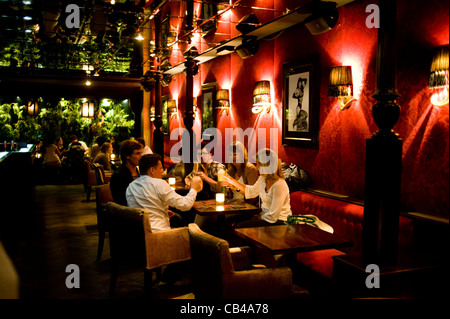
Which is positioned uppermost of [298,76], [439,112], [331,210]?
[298,76]

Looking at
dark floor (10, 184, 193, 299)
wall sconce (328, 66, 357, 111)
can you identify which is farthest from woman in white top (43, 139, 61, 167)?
wall sconce (328, 66, 357, 111)

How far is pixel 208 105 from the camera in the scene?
8906mm

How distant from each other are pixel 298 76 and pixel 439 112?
2349 millimetres

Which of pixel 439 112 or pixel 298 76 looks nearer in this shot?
pixel 439 112

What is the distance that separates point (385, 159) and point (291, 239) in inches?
37.6

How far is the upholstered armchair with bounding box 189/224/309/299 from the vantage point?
2.48m

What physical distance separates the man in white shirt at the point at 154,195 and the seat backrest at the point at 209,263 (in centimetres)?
98

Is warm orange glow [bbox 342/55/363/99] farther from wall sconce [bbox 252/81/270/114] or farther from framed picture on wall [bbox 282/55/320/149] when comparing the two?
wall sconce [bbox 252/81/270/114]

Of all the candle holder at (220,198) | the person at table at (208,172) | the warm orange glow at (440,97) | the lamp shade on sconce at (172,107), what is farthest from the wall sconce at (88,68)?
the warm orange glow at (440,97)

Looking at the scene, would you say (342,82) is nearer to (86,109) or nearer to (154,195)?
(154,195)

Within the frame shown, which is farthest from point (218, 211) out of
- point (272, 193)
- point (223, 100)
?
point (223, 100)
